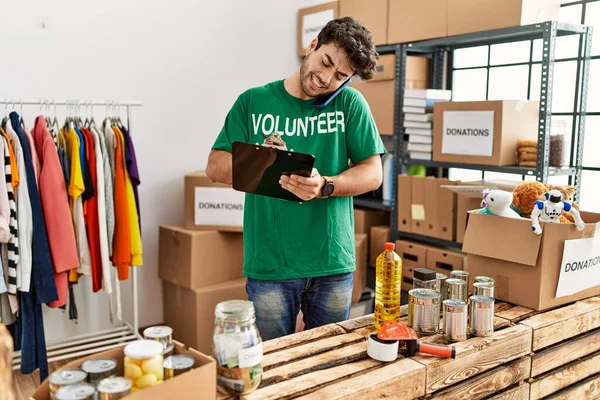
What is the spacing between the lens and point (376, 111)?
3.58 m

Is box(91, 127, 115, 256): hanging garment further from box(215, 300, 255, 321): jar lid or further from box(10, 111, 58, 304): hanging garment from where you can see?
box(215, 300, 255, 321): jar lid

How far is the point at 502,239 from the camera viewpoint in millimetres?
1805

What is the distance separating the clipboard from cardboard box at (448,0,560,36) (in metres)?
1.73

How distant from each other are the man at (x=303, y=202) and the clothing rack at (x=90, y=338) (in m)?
1.46

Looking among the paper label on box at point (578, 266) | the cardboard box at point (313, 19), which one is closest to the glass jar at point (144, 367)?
the paper label on box at point (578, 266)

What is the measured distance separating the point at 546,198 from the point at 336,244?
0.66 metres

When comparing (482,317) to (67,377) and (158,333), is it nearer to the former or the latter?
(158,333)

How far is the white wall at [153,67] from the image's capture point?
3.21 meters

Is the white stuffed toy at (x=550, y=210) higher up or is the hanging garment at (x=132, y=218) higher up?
the white stuffed toy at (x=550, y=210)

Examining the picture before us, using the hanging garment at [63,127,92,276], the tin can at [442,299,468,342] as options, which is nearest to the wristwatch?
the tin can at [442,299,468,342]

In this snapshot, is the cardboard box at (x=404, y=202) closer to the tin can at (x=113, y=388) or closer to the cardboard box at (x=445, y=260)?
Answer: the cardboard box at (x=445, y=260)

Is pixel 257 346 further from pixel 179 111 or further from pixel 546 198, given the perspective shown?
pixel 179 111

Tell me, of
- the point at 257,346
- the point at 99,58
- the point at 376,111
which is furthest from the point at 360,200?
the point at 257,346

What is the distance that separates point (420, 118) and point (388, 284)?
76.7 inches
